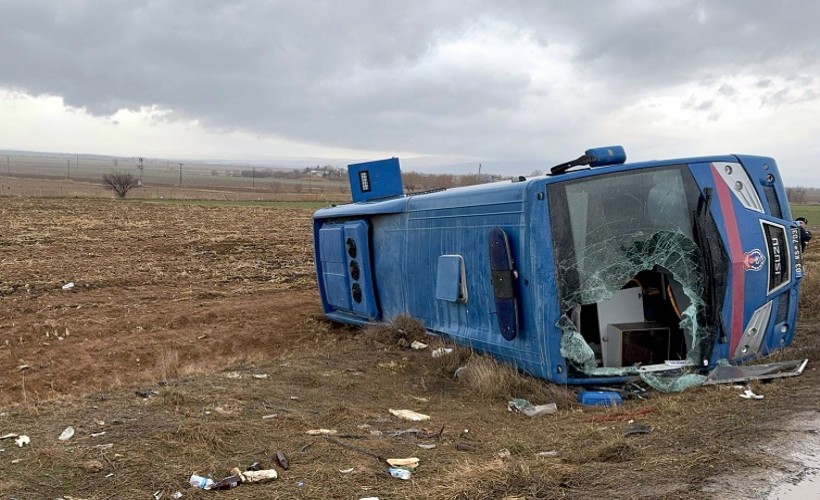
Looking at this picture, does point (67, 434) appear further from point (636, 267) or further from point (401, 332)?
point (636, 267)

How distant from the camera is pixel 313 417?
5395 mm

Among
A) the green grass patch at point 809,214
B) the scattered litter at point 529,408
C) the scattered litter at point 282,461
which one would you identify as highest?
the scattered litter at point 282,461

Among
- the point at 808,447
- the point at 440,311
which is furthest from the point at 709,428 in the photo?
the point at 440,311

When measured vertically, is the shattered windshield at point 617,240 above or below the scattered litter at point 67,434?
above

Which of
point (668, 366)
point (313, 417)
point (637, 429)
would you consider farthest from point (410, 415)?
point (668, 366)

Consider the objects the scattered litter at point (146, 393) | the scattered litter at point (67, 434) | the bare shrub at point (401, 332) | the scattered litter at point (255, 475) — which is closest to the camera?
the scattered litter at point (255, 475)

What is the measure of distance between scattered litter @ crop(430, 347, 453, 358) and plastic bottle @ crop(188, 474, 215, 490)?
11.6 ft

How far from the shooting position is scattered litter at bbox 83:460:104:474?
13.4 feet

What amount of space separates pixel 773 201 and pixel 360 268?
16.1 ft

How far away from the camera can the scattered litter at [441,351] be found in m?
7.24

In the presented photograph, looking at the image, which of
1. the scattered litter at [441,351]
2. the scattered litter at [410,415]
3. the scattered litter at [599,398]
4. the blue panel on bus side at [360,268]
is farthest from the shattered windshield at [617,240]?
the blue panel on bus side at [360,268]

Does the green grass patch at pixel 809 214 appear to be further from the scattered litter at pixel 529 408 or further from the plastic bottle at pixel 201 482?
the plastic bottle at pixel 201 482

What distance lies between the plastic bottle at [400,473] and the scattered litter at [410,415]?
4.76ft

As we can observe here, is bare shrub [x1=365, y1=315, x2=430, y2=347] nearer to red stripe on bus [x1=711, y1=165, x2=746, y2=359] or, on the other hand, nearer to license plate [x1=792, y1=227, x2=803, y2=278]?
red stripe on bus [x1=711, y1=165, x2=746, y2=359]
